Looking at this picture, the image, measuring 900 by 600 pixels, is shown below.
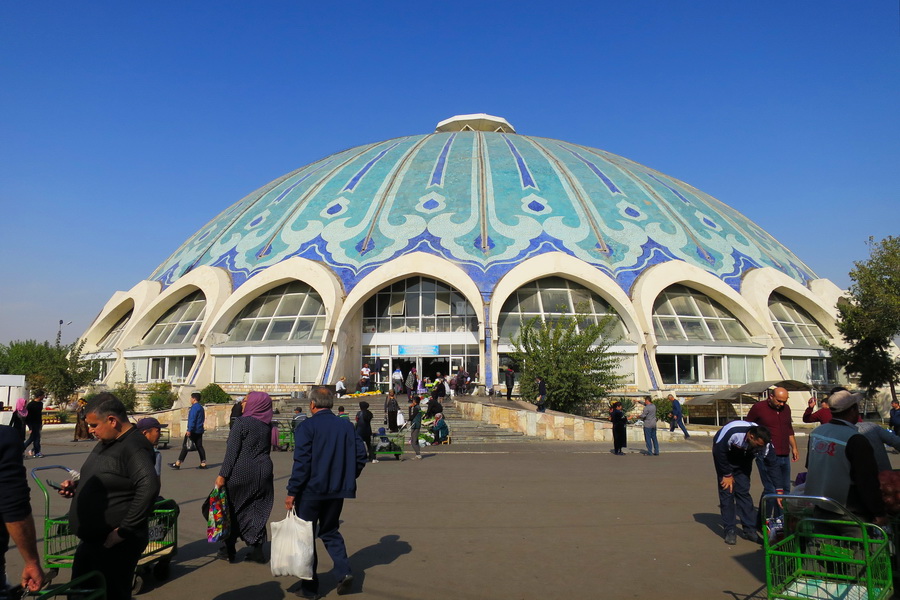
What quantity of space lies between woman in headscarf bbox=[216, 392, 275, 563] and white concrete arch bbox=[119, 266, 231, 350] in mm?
22687

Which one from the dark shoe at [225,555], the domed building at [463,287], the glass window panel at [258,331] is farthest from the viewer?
the glass window panel at [258,331]

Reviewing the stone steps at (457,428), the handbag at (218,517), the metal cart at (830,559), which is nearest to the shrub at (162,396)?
the stone steps at (457,428)

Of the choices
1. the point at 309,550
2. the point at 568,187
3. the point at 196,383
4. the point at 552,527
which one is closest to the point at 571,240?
the point at 568,187

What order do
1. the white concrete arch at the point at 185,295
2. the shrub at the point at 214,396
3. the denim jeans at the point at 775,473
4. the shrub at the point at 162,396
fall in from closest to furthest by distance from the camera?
1. the denim jeans at the point at 775,473
2. the shrub at the point at 214,396
3. the shrub at the point at 162,396
4. the white concrete arch at the point at 185,295

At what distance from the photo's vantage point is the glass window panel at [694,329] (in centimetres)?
2689

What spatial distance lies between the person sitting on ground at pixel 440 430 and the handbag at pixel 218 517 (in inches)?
445

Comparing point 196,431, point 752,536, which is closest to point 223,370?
point 196,431

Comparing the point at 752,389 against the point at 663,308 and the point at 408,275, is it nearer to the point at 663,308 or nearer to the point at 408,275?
the point at 663,308

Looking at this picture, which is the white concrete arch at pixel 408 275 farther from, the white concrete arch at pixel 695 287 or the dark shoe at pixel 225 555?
the dark shoe at pixel 225 555

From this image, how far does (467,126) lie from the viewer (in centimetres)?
3766

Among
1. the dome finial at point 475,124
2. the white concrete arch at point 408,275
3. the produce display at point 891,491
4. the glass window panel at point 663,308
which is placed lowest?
the produce display at point 891,491


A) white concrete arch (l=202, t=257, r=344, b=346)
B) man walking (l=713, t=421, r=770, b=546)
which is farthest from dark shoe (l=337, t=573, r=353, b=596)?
white concrete arch (l=202, t=257, r=344, b=346)

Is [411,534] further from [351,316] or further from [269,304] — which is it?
[269,304]

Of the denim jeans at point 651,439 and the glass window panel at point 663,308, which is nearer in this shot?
the denim jeans at point 651,439
